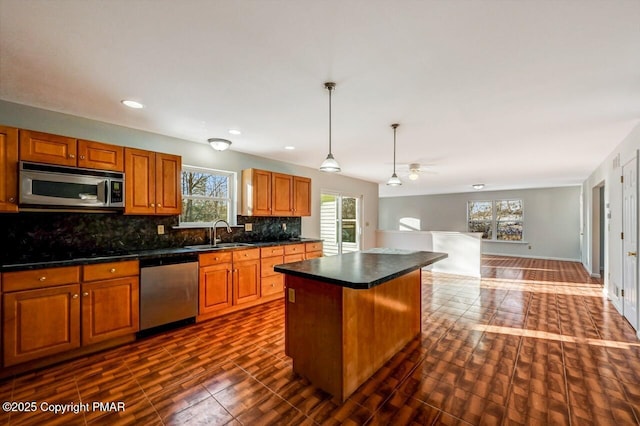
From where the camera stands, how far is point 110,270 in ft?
8.70

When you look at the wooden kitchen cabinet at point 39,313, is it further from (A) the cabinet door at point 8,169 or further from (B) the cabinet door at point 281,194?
(B) the cabinet door at point 281,194

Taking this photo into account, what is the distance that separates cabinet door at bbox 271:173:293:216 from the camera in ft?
14.8

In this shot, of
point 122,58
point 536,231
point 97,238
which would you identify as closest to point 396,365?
point 122,58

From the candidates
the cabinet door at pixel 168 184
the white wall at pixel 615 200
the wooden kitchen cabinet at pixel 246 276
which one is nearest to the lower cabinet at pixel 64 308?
the cabinet door at pixel 168 184

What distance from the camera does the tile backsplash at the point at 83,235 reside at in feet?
8.46

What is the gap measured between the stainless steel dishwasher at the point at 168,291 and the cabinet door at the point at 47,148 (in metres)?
1.20

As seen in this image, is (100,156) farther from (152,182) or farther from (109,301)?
(109,301)

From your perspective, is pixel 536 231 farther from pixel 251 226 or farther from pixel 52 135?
pixel 52 135

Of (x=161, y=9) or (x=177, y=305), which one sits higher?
(x=161, y=9)

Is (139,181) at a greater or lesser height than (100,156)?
lesser

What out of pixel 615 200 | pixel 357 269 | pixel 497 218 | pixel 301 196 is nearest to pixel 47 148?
pixel 357 269

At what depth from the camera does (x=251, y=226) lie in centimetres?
454

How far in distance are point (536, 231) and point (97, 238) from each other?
1074 cm

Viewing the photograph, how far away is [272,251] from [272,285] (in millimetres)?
501
